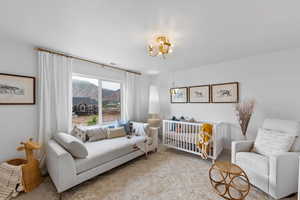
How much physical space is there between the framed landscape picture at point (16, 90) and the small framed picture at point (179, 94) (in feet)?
11.1

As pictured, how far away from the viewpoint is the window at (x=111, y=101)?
3.63m

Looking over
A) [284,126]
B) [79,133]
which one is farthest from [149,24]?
[284,126]

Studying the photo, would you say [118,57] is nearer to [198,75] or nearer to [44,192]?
[198,75]

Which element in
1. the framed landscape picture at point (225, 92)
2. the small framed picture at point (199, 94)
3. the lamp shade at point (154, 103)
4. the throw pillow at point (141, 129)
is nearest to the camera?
the framed landscape picture at point (225, 92)

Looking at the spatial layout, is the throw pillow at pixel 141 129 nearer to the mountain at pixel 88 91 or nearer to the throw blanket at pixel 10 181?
the mountain at pixel 88 91

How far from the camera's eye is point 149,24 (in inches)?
67.2

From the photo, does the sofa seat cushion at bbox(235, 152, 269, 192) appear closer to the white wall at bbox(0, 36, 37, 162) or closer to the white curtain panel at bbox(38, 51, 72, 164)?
the white curtain panel at bbox(38, 51, 72, 164)

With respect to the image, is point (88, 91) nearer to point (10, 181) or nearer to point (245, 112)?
point (10, 181)

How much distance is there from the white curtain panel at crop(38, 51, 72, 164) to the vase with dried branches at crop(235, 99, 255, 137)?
3549 millimetres

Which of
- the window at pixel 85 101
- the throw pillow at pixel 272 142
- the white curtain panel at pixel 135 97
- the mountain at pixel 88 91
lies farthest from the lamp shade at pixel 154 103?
the throw pillow at pixel 272 142

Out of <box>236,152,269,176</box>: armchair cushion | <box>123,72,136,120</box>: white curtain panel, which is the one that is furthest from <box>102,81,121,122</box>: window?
<box>236,152,269,176</box>: armchair cushion

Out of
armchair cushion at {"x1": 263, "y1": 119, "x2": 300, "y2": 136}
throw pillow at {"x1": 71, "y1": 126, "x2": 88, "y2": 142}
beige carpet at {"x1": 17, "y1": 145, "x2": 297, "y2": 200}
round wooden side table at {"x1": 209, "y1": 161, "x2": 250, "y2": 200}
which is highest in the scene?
armchair cushion at {"x1": 263, "y1": 119, "x2": 300, "y2": 136}

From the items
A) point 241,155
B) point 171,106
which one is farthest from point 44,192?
point 171,106

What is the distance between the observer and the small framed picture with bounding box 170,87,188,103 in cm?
397
